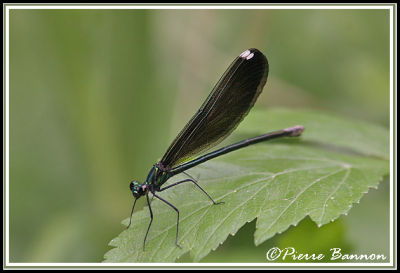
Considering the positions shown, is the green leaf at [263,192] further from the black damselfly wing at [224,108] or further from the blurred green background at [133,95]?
the blurred green background at [133,95]

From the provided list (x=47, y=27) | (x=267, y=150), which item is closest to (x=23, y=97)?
(x=47, y=27)

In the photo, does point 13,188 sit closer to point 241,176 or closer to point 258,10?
point 241,176

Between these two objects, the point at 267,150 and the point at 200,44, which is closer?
the point at 267,150

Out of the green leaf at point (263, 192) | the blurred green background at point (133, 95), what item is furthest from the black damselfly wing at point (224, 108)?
the blurred green background at point (133, 95)

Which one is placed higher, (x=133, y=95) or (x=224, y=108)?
(x=224, y=108)

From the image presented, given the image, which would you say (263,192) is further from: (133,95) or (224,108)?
(133,95)

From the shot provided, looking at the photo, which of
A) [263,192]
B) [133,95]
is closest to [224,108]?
[263,192]
